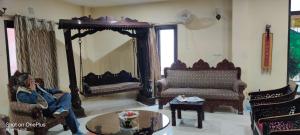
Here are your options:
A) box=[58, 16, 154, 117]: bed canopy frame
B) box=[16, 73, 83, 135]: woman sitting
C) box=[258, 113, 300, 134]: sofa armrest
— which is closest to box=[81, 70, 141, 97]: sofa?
box=[58, 16, 154, 117]: bed canopy frame

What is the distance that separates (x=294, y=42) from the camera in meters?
5.10

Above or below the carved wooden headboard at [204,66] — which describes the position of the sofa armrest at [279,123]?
below

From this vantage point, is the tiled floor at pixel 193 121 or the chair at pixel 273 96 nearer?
the chair at pixel 273 96

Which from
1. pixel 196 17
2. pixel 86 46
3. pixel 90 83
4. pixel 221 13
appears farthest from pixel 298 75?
pixel 86 46

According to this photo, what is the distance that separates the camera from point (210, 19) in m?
5.62

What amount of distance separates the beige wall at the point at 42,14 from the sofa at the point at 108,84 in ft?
2.28

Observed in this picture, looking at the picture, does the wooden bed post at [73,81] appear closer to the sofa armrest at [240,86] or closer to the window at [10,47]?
the window at [10,47]

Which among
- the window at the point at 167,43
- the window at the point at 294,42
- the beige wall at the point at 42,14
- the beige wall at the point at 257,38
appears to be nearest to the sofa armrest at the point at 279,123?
the beige wall at the point at 257,38

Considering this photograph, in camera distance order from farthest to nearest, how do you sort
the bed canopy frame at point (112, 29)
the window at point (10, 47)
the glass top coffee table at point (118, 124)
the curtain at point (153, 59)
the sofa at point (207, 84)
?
the curtain at point (153, 59) < the sofa at point (207, 84) < the bed canopy frame at point (112, 29) < the window at point (10, 47) < the glass top coffee table at point (118, 124)

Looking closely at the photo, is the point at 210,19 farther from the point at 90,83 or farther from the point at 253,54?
the point at 90,83

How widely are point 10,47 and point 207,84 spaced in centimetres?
380

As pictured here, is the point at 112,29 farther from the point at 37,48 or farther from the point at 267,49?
the point at 267,49

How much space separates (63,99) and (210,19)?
12.1ft

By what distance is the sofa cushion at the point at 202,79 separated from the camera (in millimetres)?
4969
